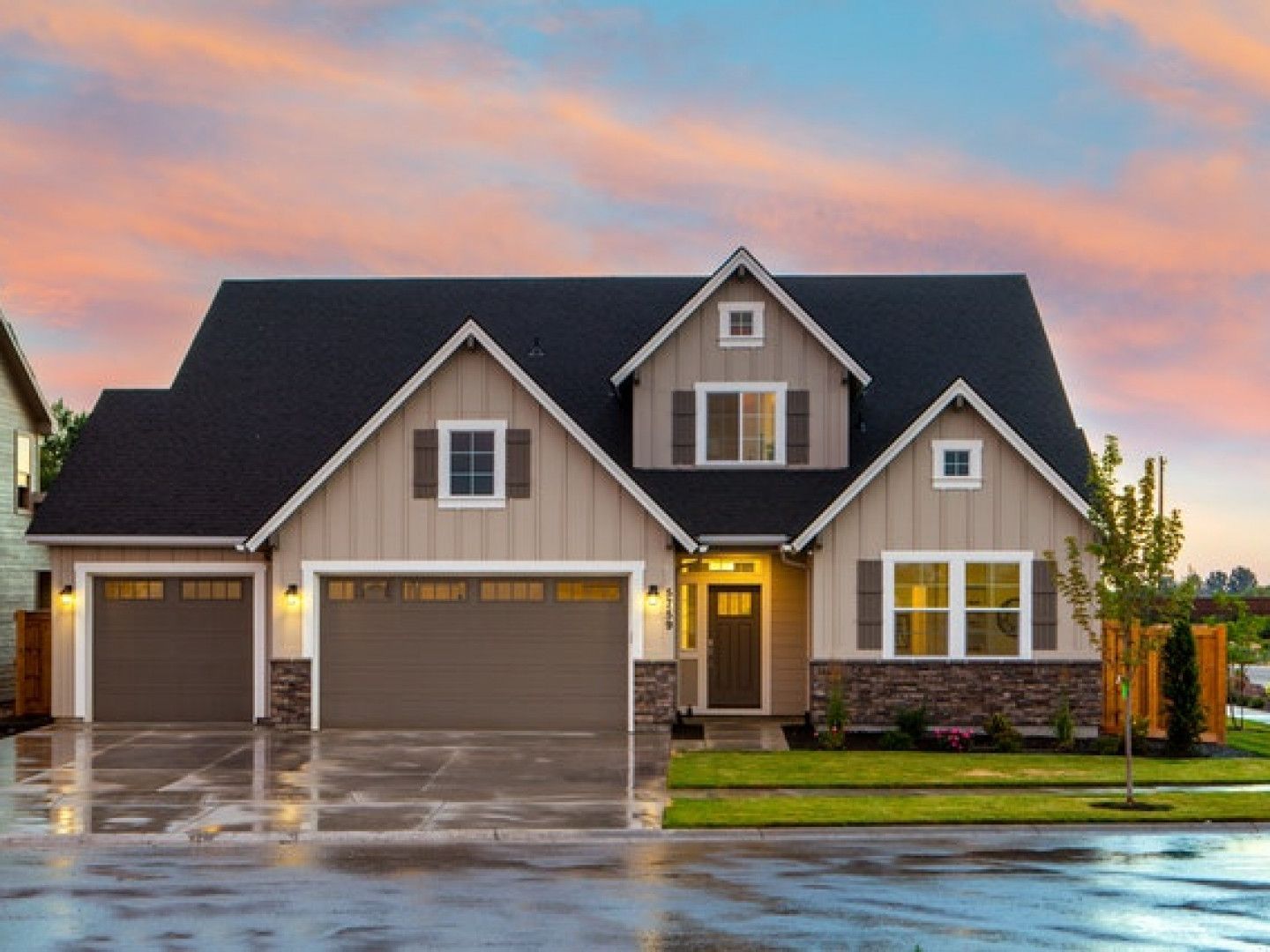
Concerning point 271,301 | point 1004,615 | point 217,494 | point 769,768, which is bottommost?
point 769,768

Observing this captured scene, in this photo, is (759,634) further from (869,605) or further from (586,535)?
(586,535)

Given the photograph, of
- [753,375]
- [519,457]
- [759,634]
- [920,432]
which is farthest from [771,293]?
[759,634]

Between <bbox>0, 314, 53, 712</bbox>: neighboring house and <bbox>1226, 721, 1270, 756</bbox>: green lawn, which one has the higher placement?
<bbox>0, 314, 53, 712</bbox>: neighboring house

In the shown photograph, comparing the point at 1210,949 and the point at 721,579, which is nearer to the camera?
the point at 1210,949

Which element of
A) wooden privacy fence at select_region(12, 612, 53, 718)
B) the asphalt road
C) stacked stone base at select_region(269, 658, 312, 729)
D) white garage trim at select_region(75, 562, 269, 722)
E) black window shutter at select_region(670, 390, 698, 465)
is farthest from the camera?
wooden privacy fence at select_region(12, 612, 53, 718)

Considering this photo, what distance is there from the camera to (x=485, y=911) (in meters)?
13.5

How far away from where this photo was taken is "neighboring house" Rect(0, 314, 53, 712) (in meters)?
32.9

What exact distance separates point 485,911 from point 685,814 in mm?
5672

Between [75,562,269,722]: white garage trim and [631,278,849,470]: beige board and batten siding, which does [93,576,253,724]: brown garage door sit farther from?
[631,278,849,470]: beige board and batten siding

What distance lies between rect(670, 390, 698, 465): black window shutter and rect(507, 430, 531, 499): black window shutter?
3.54 meters

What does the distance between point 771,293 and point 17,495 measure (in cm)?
1650

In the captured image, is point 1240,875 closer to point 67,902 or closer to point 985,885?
point 985,885

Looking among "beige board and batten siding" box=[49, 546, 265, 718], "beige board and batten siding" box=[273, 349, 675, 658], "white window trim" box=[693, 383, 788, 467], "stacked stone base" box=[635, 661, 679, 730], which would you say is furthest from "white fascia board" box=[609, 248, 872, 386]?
"beige board and batten siding" box=[49, 546, 265, 718]

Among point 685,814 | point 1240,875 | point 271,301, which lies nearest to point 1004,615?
point 685,814
